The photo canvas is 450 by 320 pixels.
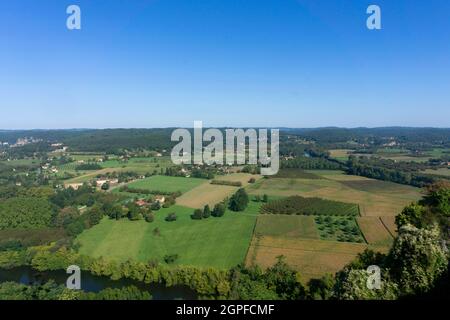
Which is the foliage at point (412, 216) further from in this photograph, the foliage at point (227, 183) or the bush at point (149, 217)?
the foliage at point (227, 183)

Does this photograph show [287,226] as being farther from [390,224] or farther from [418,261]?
[418,261]

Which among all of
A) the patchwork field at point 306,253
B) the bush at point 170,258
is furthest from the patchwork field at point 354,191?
the bush at point 170,258

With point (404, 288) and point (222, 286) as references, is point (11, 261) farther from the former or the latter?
point (404, 288)

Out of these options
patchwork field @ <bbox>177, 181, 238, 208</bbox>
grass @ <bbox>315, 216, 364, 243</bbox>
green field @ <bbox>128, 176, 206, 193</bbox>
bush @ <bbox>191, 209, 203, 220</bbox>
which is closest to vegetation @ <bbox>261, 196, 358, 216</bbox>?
grass @ <bbox>315, 216, 364, 243</bbox>

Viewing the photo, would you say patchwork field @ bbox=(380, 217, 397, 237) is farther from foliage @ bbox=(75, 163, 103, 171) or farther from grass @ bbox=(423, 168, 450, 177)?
foliage @ bbox=(75, 163, 103, 171)

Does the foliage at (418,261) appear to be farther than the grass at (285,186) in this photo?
No

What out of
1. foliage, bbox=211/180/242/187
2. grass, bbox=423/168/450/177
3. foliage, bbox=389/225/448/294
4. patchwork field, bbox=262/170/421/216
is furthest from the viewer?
grass, bbox=423/168/450/177
